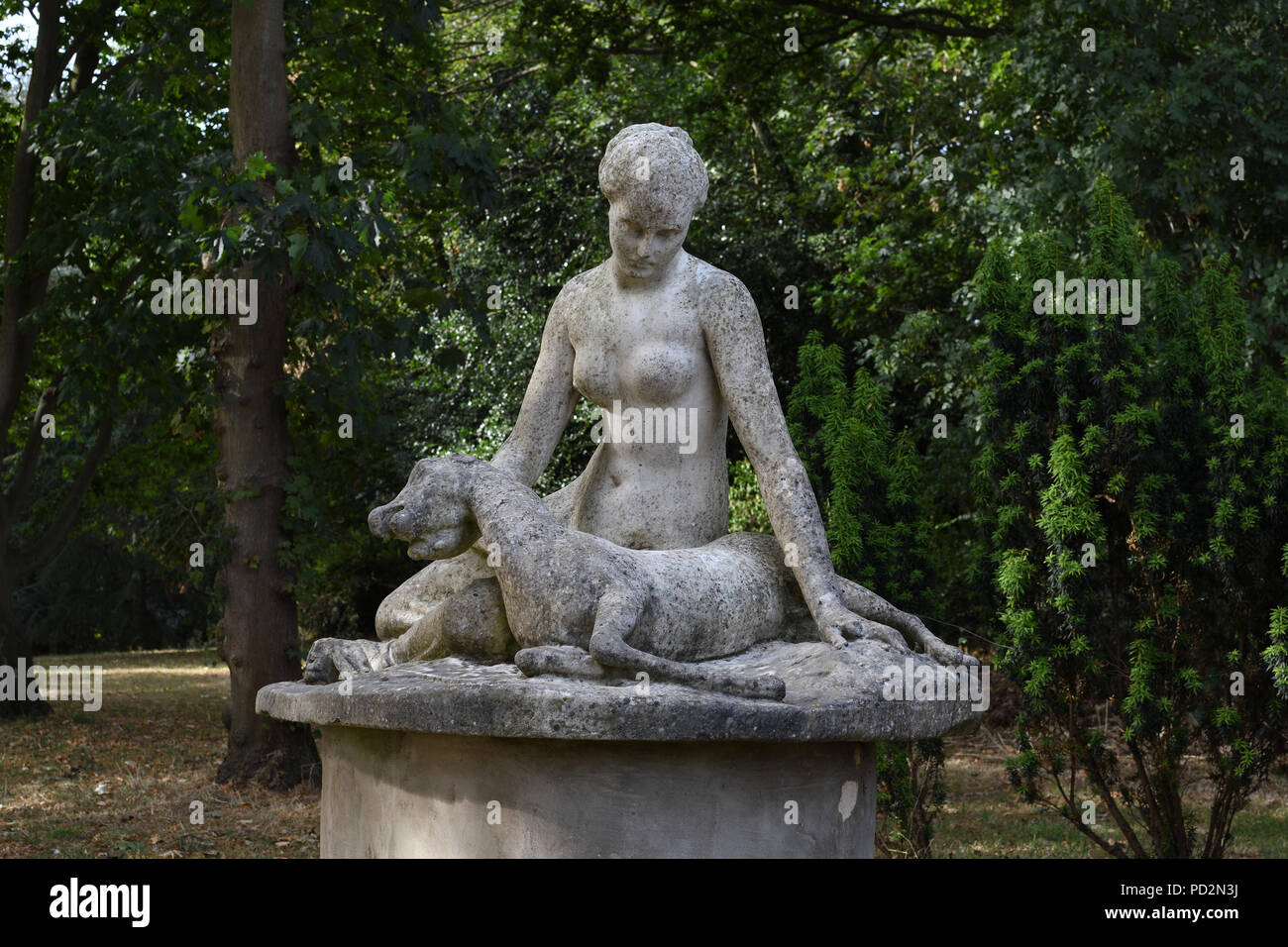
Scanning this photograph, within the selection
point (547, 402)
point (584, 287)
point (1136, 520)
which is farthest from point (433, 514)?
point (1136, 520)

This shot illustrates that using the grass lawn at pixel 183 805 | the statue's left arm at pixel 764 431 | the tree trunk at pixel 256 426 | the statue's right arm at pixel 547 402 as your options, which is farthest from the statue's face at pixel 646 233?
the tree trunk at pixel 256 426

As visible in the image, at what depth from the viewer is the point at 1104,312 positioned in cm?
631

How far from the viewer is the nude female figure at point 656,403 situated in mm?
4039

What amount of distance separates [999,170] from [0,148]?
30.5 ft

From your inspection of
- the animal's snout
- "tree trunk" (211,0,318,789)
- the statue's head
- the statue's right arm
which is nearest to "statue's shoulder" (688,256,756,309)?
the statue's head

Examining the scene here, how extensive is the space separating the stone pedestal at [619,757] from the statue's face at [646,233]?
1.26m

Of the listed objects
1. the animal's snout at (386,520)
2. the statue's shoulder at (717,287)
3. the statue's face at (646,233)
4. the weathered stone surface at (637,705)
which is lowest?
the weathered stone surface at (637,705)

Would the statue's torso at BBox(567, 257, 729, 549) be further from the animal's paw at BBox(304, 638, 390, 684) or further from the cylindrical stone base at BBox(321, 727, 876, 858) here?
the cylindrical stone base at BBox(321, 727, 876, 858)

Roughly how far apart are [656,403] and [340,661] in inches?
47.9

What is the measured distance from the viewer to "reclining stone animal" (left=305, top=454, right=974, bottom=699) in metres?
3.44

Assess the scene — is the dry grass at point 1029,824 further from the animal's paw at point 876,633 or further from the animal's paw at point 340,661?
the animal's paw at point 340,661

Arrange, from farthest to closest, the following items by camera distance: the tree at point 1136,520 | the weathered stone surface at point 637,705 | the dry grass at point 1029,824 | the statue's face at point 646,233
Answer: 1. the dry grass at point 1029,824
2. the tree at point 1136,520
3. the statue's face at point 646,233
4. the weathered stone surface at point 637,705

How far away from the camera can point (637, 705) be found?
321cm

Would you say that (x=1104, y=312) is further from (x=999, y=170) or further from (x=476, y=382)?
(x=476, y=382)
